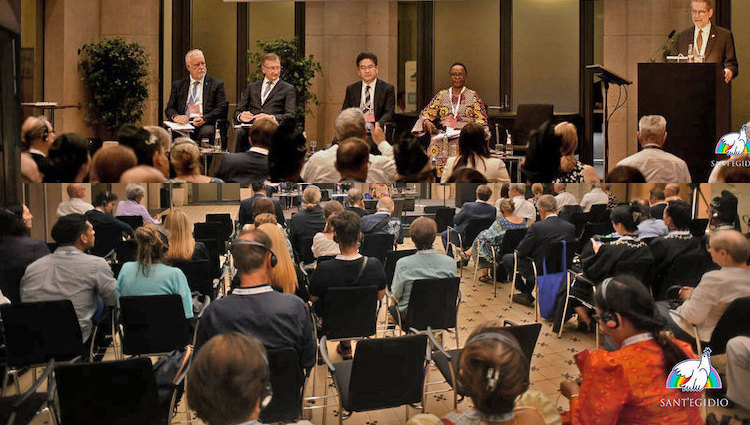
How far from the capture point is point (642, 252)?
3.64 m

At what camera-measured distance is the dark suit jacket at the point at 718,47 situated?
23.5 feet

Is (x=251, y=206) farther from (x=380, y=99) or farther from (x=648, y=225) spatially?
(x=380, y=99)

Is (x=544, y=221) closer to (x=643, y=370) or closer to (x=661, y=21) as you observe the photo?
(x=643, y=370)

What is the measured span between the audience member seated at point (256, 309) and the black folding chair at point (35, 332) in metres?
0.60

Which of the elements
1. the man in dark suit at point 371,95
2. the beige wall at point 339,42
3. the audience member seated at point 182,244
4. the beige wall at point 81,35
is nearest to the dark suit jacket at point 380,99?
the man in dark suit at point 371,95

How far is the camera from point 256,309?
3289 millimetres

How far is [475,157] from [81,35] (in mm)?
9546

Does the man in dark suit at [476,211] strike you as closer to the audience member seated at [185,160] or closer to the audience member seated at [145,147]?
the audience member seated at [185,160]

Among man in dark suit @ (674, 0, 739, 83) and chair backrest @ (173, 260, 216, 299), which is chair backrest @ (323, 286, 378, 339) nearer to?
chair backrest @ (173, 260, 216, 299)

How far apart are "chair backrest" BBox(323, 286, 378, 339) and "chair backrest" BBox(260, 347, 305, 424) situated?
17.9 inches

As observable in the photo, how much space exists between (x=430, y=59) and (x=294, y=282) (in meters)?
10.4

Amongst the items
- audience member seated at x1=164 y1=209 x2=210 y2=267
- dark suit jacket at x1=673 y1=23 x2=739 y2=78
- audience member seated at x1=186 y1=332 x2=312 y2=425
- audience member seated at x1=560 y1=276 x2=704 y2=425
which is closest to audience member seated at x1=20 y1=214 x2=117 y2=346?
audience member seated at x1=164 y1=209 x2=210 y2=267

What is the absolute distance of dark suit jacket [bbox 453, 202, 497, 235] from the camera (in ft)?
10.6

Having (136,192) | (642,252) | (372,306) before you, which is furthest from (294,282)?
(642,252)
